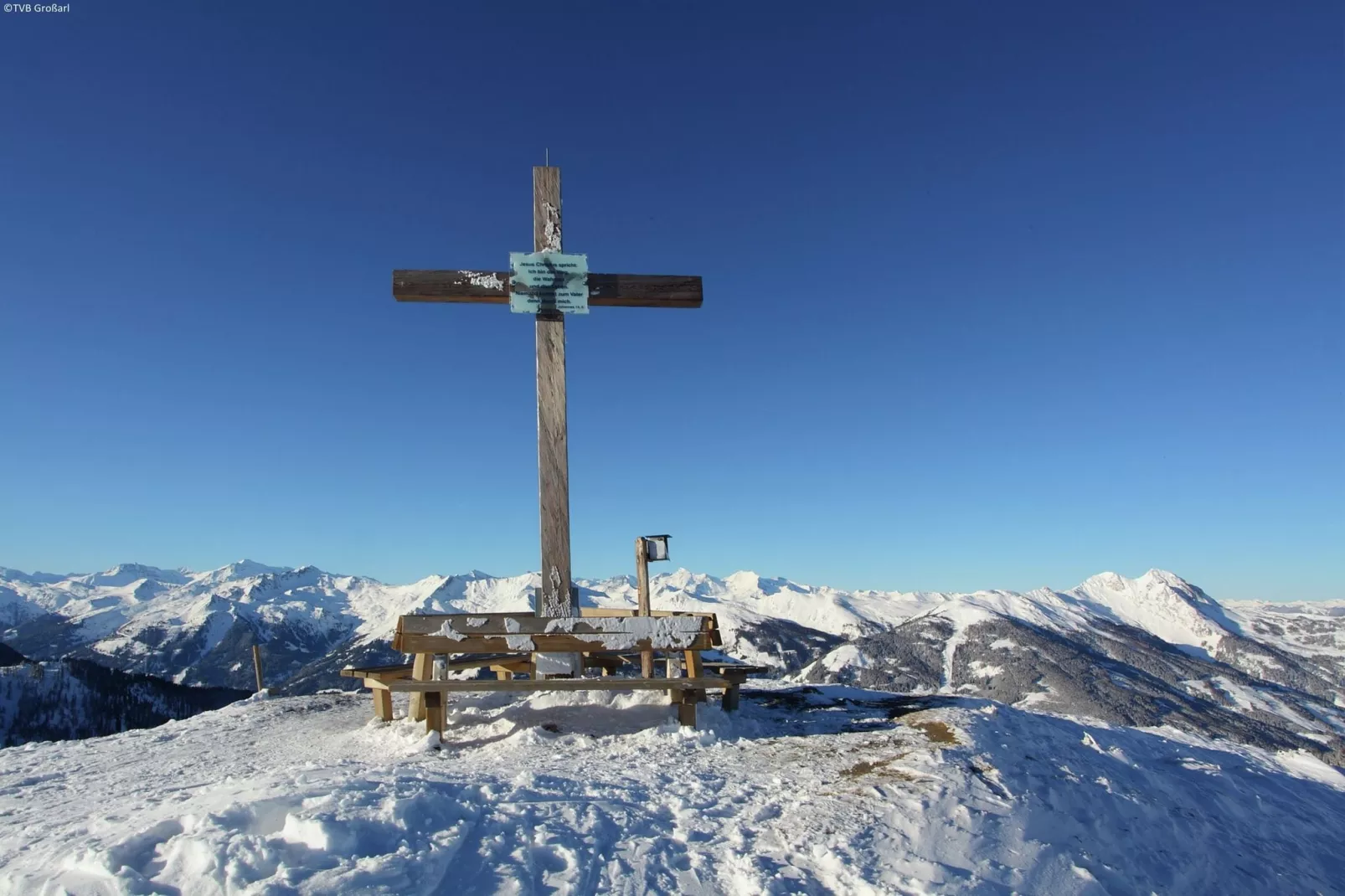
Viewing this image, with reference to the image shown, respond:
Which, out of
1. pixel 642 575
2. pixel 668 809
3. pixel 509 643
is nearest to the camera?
pixel 668 809

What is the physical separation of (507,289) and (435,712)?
5.22m

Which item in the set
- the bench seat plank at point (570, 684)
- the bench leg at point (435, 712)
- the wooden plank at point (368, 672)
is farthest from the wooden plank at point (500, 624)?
the wooden plank at point (368, 672)

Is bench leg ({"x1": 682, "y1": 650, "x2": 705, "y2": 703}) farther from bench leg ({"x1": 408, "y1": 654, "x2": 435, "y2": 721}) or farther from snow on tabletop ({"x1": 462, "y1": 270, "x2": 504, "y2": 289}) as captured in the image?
snow on tabletop ({"x1": 462, "y1": 270, "x2": 504, "y2": 289})

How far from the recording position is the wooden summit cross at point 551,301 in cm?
870

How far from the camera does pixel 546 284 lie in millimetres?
9227

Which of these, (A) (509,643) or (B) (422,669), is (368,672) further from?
(A) (509,643)

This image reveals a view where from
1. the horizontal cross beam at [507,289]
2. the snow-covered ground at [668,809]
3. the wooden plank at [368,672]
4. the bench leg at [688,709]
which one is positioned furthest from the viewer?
the wooden plank at [368,672]

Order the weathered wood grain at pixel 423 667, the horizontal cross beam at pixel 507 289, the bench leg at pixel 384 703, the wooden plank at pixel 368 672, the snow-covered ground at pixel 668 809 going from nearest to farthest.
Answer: the snow-covered ground at pixel 668 809 → the weathered wood grain at pixel 423 667 → the horizontal cross beam at pixel 507 289 → the bench leg at pixel 384 703 → the wooden plank at pixel 368 672

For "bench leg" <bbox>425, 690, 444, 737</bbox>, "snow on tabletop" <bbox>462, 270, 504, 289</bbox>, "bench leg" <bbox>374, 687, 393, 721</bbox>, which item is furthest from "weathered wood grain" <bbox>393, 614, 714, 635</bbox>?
"snow on tabletop" <bbox>462, 270, 504, 289</bbox>

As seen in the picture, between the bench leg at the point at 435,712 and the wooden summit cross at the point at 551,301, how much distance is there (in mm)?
1526

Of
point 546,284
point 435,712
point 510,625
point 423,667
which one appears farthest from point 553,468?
point 435,712

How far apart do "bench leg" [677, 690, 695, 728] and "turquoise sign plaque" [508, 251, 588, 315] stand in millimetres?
4938

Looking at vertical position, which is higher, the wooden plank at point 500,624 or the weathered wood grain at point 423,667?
the wooden plank at point 500,624

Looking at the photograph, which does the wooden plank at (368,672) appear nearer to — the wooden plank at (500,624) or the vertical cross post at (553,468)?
the wooden plank at (500,624)
